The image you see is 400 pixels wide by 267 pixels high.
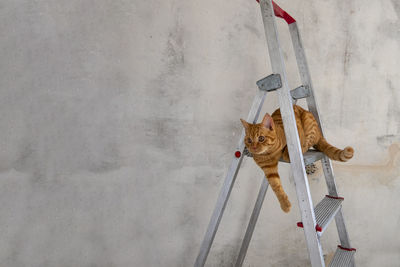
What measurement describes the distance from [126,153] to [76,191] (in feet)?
1.02

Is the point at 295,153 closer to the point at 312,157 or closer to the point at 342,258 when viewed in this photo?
the point at 312,157

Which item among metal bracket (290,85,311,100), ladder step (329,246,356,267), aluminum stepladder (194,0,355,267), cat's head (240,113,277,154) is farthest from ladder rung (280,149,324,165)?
ladder step (329,246,356,267)

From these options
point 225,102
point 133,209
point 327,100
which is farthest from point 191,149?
point 327,100

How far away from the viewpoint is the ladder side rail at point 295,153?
1.01 m

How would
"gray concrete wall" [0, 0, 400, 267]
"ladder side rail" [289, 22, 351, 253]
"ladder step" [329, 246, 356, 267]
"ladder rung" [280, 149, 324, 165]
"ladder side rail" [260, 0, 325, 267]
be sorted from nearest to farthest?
"ladder side rail" [260, 0, 325, 267]
"ladder rung" [280, 149, 324, 165]
"ladder step" [329, 246, 356, 267]
"ladder side rail" [289, 22, 351, 253]
"gray concrete wall" [0, 0, 400, 267]

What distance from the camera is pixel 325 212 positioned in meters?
1.19

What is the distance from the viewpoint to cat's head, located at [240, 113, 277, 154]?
42.6 inches

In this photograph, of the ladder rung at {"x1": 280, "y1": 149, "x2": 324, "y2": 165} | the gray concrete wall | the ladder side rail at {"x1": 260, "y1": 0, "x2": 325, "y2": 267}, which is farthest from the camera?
the gray concrete wall

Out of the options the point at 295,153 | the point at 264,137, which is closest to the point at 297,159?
the point at 295,153

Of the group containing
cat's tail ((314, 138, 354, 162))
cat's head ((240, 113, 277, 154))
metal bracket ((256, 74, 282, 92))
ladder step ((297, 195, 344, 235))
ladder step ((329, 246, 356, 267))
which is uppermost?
metal bracket ((256, 74, 282, 92))

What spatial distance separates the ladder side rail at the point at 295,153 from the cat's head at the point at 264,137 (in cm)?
5

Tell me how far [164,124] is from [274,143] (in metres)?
0.76

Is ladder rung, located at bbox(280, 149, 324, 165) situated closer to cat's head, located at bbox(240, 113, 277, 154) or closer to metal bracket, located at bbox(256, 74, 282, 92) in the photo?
cat's head, located at bbox(240, 113, 277, 154)

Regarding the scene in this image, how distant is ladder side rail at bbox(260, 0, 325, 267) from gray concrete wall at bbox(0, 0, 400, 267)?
0.69 meters
